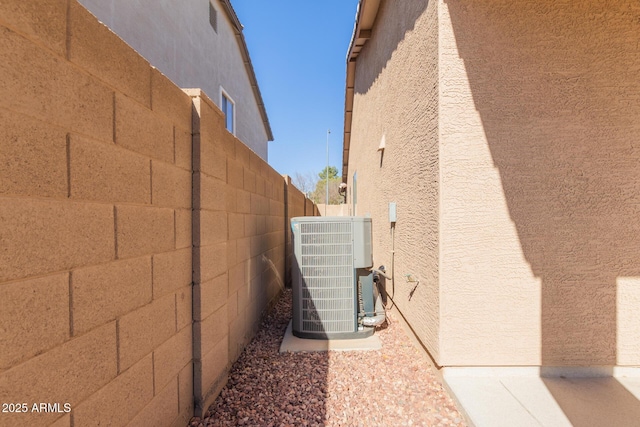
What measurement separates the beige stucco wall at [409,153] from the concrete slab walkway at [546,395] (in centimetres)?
43

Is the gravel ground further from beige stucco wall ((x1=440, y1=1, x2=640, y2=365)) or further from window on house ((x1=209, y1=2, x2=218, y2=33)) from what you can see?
window on house ((x1=209, y1=2, x2=218, y2=33))

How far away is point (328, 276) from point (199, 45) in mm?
7302

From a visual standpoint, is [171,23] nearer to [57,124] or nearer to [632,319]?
[57,124]

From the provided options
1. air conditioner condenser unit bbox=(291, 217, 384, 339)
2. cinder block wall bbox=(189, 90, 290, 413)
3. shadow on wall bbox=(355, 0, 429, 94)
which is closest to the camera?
cinder block wall bbox=(189, 90, 290, 413)

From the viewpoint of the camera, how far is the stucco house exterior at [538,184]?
8.39 ft

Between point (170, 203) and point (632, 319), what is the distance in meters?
3.63

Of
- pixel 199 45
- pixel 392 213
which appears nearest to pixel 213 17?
pixel 199 45

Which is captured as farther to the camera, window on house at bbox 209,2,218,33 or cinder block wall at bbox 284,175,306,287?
window on house at bbox 209,2,218,33

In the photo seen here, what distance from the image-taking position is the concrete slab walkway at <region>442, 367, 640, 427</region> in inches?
79.4

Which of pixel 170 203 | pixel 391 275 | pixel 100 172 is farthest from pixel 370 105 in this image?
pixel 100 172

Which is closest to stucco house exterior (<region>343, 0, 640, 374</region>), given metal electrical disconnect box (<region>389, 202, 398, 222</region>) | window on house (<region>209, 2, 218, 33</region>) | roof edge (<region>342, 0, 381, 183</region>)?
metal electrical disconnect box (<region>389, 202, 398, 222</region>)

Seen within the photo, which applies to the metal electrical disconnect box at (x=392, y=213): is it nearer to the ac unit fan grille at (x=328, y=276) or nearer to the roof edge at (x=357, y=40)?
the ac unit fan grille at (x=328, y=276)

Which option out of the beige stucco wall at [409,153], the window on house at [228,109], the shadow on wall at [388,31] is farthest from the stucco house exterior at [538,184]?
the window on house at [228,109]

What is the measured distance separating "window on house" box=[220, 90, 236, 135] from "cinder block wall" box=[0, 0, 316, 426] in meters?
7.78
